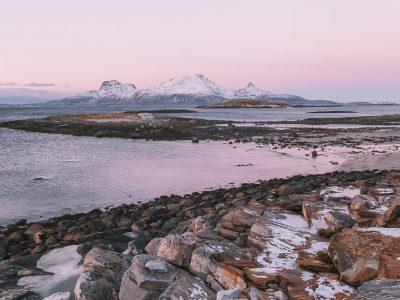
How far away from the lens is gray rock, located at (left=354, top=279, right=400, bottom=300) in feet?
16.9

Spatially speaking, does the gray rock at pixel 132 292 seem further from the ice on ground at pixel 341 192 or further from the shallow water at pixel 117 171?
the shallow water at pixel 117 171

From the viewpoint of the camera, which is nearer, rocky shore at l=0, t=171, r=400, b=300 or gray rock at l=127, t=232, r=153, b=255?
rocky shore at l=0, t=171, r=400, b=300

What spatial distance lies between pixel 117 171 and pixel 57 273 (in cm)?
1840

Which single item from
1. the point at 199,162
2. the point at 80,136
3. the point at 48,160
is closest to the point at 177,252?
the point at 199,162

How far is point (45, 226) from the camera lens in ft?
50.6

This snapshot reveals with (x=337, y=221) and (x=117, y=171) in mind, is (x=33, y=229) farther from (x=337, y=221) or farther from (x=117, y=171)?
(x=117, y=171)

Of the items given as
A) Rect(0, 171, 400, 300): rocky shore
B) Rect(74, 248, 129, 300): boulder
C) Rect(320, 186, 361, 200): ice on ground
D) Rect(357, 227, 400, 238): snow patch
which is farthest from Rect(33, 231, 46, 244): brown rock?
Rect(357, 227, 400, 238): snow patch

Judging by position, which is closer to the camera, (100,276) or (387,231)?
(387,231)

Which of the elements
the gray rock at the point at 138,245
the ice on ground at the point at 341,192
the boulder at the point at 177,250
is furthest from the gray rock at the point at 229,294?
the ice on ground at the point at 341,192

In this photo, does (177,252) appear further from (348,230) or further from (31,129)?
(31,129)

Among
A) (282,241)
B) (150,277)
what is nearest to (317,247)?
(282,241)

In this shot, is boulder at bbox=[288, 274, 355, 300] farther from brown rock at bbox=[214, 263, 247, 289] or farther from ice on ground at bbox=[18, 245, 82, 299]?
ice on ground at bbox=[18, 245, 82, 299]

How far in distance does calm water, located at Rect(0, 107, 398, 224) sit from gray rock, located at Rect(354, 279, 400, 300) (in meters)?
14.8

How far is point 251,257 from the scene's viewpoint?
8.33m
